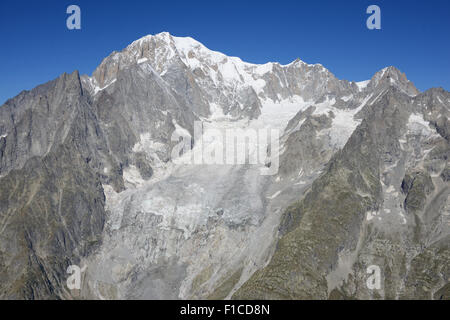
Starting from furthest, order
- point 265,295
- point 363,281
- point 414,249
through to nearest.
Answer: point 414,249 → point 363,281 → point 265,295

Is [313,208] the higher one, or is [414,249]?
[313,208]

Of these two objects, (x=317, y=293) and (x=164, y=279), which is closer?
(x=317, y=293)
